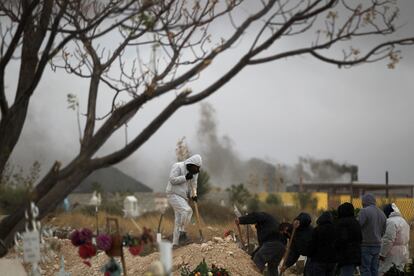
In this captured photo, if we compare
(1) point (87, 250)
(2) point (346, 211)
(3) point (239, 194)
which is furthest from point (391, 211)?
(3) point (239, 194)

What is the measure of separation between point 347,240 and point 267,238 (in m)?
1.67

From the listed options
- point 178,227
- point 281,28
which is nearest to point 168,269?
point 281,28

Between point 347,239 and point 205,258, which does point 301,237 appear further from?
point 205,258

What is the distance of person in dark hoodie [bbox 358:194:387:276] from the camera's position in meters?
13.1

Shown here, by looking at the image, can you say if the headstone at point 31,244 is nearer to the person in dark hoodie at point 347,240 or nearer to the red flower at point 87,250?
the red flower at point 87,250

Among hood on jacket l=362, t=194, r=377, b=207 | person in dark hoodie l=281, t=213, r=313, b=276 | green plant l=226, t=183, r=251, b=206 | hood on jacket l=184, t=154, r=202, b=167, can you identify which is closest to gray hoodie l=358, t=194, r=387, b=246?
hood on jacket l=362, t=194, r=377, b=207

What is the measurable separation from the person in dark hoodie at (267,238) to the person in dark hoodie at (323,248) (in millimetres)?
903

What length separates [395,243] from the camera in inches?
549

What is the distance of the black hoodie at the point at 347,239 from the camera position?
39.9 ft

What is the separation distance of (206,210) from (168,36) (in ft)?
71.7

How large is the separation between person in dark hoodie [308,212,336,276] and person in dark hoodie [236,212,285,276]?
90 centimetres

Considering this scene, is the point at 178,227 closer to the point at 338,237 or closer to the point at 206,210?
the point at 338,237

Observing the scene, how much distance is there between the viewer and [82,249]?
29.6 ft

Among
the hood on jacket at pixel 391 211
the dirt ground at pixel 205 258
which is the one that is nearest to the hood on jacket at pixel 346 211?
the hood on jacket at pixel 391 211
